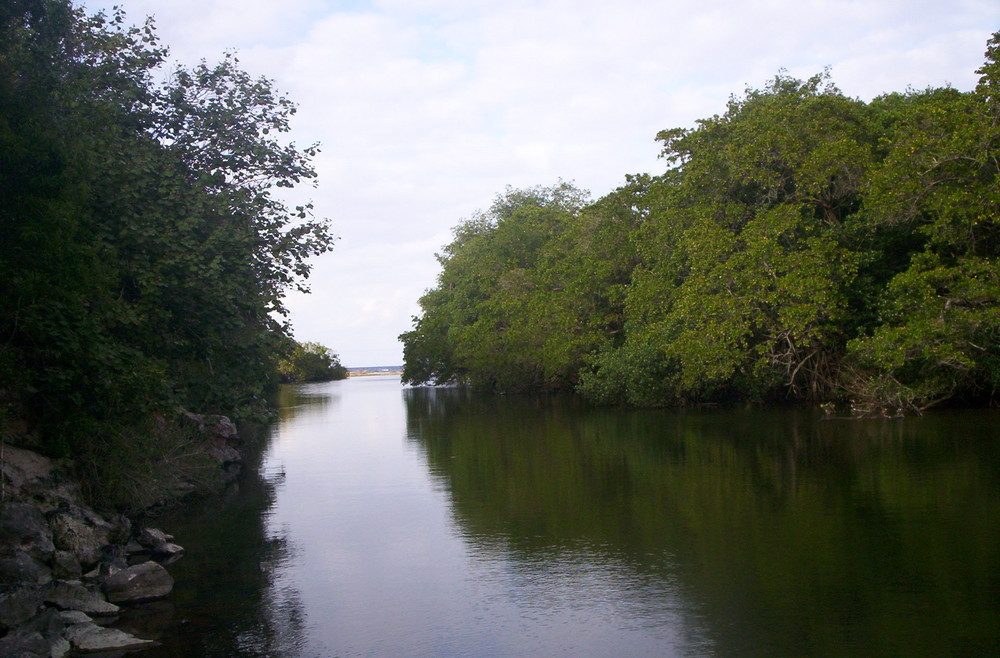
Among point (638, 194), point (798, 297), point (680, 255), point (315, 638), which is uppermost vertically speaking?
point (638, 194)

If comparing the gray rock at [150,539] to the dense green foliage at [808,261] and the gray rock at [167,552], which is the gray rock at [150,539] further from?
the dense green foliage at [808,261]

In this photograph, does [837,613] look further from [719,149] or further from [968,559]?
[719,149]

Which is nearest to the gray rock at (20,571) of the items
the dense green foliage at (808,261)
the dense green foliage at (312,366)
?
the dense green foliage at (808,261)

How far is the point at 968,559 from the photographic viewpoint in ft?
26.3

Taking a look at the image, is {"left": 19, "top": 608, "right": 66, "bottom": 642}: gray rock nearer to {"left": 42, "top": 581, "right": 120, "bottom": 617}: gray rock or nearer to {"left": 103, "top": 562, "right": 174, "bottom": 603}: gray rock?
{"left": 42, "top": 581, "right": 120, "bottom": 617}: gray rock

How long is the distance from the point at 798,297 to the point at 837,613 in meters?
16.9

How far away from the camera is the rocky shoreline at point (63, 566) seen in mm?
6773

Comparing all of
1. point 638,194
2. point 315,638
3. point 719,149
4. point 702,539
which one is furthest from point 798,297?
point 315,638

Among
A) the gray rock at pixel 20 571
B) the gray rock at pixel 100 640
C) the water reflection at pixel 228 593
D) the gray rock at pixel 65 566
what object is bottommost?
the water reflection at pixel 228 593

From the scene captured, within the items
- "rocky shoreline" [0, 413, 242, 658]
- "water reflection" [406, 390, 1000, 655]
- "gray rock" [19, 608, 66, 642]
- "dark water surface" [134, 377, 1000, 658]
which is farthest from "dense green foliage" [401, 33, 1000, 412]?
"gray rock" [19, 608, 66, 642]

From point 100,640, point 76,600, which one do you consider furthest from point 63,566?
point 100,640

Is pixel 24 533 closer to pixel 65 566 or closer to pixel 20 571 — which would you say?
pixel 65 566

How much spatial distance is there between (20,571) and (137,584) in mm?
1012

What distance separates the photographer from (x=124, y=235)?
1303 centimetres
